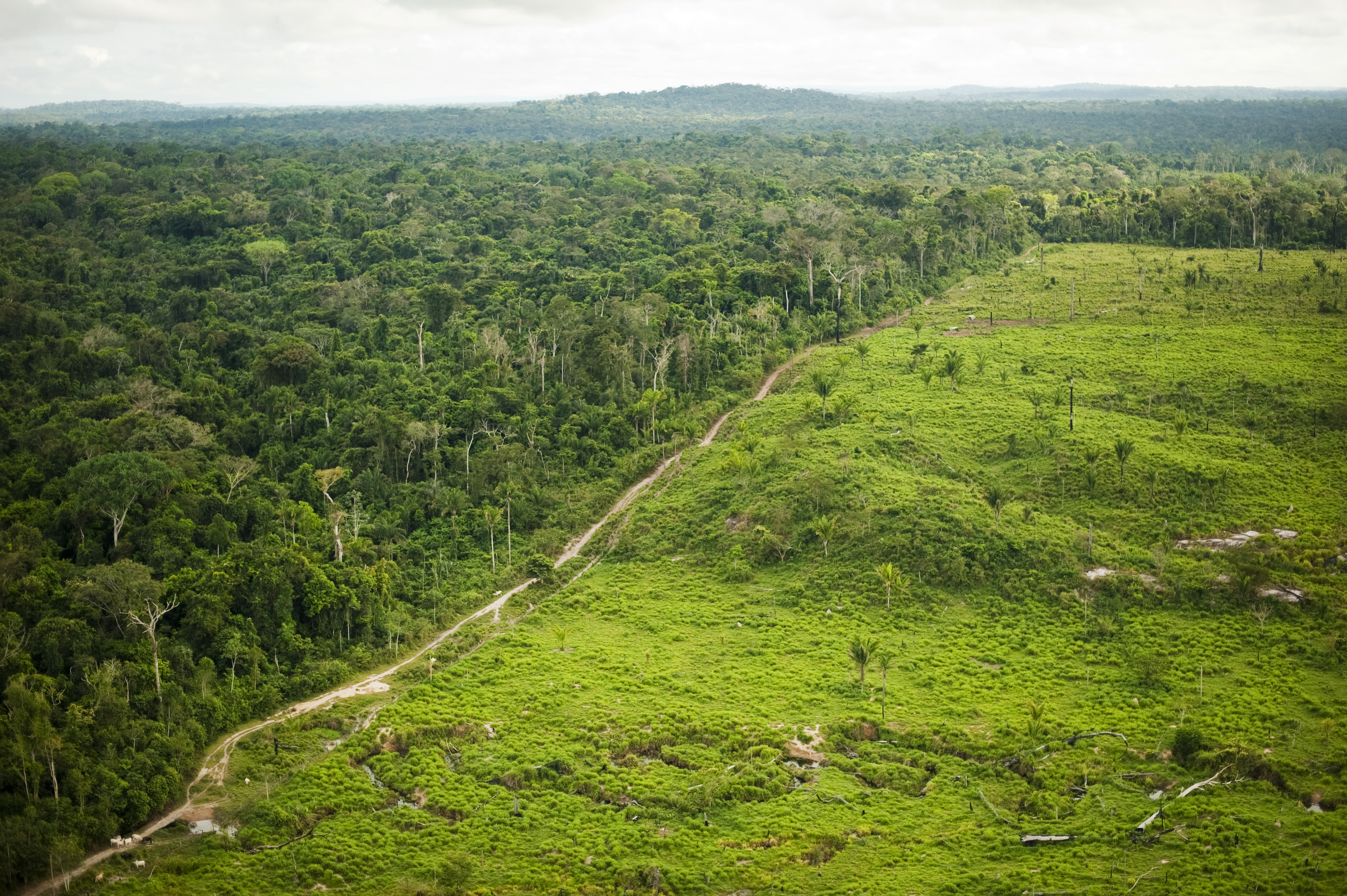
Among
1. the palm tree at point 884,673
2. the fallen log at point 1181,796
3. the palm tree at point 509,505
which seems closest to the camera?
the fallen log at point 1181,796

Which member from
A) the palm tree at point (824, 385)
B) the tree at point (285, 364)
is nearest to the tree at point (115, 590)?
the tree at point (285, 364)

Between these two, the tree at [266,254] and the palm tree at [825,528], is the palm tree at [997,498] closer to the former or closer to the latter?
the palm tree at [825,528]

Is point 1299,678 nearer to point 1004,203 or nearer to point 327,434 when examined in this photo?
point 327,434

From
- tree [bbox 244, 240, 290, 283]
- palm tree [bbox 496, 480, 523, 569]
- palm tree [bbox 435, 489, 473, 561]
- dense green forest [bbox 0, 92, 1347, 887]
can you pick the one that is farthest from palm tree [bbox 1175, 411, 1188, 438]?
tree [bbox 244, 240, 290, 283]

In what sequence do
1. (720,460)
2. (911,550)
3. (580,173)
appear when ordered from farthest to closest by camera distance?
(580,173)
(720,460)
(911,550)

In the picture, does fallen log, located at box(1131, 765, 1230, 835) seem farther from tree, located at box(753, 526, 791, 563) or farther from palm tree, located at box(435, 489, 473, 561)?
palm tree, located at box(435, 489, 473, 561)

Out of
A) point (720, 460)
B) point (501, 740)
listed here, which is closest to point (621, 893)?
point (501, 740)
